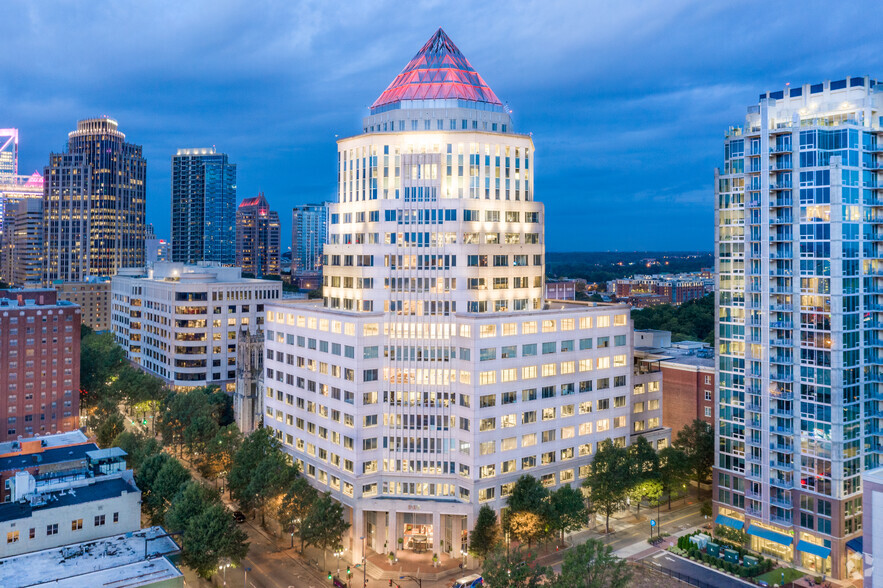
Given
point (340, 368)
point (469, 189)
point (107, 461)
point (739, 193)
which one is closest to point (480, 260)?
point (469, 189)

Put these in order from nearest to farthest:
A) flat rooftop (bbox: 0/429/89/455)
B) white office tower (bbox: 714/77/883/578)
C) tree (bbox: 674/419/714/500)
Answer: white office tower (bbox: 714/77/883/578)
tree (bbox: 674/419/714/500)
flat rooftop (bbox: 0/429/89/455)

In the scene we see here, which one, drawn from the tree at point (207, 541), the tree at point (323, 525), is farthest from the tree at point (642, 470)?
the tree at point (207, 541)

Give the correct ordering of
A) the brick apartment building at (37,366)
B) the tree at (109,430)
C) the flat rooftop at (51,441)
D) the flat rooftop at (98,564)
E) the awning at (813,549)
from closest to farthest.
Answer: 1. the flat rooftop at (98,564)
2. the awning at (813,549)
3. the flat rooftop at (51,441)
4. the tree at (109,430)
5. the brick apartment building at (37,366)

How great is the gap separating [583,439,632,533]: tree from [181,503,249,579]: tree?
2096 inches

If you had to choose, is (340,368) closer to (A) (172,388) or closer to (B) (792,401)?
(B) (792,401)

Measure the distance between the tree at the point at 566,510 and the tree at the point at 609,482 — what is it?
5.84 m

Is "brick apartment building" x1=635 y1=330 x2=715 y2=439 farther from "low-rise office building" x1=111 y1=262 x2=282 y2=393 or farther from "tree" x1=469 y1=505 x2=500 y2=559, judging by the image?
"low-rise office building" x1=111 y1=262 x2=282 y2=393

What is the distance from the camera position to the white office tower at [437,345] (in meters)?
101

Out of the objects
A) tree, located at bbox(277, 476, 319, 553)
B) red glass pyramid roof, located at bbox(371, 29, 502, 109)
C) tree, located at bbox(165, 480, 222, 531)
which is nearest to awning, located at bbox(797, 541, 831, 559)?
tree, located at bbox(277, 476, 319, 553)

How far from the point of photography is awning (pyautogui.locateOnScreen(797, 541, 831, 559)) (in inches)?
3497

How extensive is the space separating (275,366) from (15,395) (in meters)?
74.3

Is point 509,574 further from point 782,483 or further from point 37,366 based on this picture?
point 37,366

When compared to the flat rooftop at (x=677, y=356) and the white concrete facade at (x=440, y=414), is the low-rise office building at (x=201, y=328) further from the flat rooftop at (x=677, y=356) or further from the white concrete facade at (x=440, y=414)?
the flat rooftop at (x=677, y=356)

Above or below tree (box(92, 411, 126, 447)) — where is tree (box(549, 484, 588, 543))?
below
